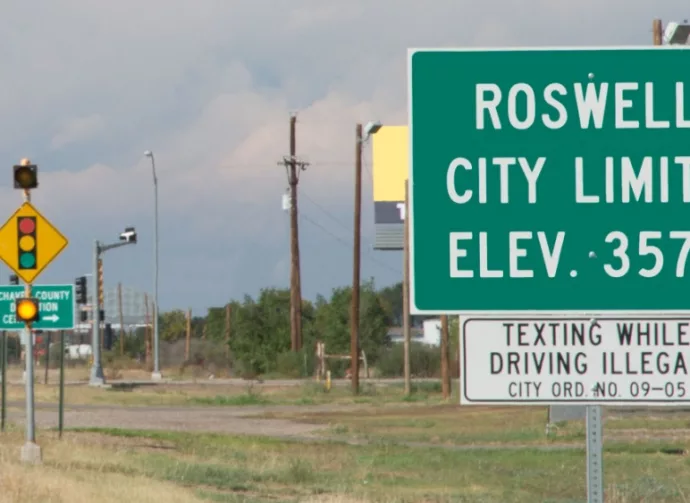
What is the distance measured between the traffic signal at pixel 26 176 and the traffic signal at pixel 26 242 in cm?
48

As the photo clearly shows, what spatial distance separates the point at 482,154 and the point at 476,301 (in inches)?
23.3

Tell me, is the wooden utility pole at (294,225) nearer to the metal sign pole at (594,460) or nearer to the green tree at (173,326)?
the metal sign pole at (594,460)

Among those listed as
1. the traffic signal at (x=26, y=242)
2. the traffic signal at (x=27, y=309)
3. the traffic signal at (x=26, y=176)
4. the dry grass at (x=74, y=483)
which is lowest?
the dry grass at (x=74, y=483)

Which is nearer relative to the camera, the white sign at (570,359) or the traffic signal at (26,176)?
the white sign at (570,359)

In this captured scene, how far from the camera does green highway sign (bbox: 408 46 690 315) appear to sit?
564 centimetres

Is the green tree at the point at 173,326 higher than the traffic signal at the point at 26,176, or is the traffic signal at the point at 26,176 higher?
the traffic signal at the point at 26,176

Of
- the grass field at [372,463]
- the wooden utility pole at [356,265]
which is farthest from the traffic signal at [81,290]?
the grass field at [372,463]

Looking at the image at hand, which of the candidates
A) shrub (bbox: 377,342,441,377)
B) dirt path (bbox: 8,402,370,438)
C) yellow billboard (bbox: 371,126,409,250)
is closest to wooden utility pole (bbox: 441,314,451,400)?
dirt path (bbox: 8,402,370,438)

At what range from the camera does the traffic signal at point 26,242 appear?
2044 centimetres

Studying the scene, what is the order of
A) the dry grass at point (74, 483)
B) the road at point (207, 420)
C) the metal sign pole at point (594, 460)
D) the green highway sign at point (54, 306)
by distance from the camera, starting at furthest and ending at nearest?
the road at point (207, 420) < the green highway sign at point (54, 306) < the dry grass at point (74, 483) < the metal sign pole at point (594, 460)

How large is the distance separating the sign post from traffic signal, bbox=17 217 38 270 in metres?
15.5

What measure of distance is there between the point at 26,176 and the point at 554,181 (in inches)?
623

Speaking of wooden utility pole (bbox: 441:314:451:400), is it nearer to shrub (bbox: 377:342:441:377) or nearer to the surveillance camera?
the surveillance camera

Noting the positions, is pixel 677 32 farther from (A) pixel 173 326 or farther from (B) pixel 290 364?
(A) pixel 173 326
